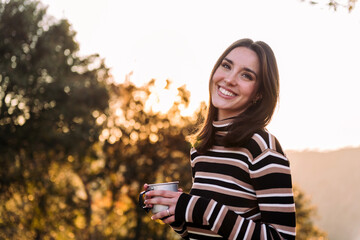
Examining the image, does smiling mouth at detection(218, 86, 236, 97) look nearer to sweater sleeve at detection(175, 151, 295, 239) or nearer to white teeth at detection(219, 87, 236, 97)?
white teeth at detection(219, 87, 236, 97)

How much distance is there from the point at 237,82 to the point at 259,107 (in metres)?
0.18

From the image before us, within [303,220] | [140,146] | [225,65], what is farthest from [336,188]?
[225,65]

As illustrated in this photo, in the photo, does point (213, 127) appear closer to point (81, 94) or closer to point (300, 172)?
point (81, 94)

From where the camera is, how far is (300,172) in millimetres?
97000

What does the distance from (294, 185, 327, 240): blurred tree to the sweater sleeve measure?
35087 mm

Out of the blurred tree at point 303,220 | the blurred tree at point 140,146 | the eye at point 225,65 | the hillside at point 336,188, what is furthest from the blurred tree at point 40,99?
the hillside at point 336,188

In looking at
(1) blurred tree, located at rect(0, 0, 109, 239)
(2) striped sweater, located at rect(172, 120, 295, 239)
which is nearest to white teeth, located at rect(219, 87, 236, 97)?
(2) striped sweater, located at rect(172, 120, 295, 239)

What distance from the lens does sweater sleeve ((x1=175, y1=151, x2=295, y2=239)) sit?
6.67 ft

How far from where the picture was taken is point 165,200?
89.7 inches

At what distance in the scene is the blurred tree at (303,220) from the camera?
36344mm

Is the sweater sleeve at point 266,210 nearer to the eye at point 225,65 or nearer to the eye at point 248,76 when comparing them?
the eye at point 248,76

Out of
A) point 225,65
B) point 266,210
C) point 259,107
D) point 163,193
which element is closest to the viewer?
point 266,210

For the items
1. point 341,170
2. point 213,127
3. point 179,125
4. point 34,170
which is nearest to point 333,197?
point 341,170

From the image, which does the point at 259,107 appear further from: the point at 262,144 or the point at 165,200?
the point at 165,200
